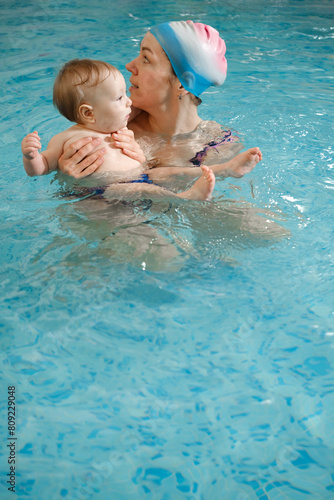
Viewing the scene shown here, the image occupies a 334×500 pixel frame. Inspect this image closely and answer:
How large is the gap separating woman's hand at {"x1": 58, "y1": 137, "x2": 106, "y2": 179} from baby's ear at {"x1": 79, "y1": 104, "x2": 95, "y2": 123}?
0.38 feet

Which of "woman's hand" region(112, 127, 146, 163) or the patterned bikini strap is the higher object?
"woman's hand" region(112, 127, 146, 163)

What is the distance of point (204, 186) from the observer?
287cm

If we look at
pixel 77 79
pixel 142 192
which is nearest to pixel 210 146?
pixel 142 192

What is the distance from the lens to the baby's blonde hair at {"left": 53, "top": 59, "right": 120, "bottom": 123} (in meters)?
2.92

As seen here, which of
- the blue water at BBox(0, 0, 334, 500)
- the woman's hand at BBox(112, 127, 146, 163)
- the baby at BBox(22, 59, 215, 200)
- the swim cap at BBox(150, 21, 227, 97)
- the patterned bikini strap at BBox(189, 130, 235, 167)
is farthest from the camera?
the patterned bikini strap at BBox(189, 130, 235, 167)

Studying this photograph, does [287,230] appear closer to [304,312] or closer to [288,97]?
[304,312]

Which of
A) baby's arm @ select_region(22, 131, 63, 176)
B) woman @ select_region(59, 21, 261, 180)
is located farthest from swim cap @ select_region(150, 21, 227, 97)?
baby's arm @ select_region(22, 131, 63, 176)

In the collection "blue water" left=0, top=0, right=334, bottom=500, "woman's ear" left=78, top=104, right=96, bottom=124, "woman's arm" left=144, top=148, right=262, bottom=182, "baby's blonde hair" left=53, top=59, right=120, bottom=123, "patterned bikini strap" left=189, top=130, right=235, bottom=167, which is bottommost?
"blue water" left=0, top=0, right=334, bottom=500

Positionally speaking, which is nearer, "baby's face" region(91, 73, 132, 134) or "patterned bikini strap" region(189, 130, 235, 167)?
"baby's face" region(91, 73, 132, 134)

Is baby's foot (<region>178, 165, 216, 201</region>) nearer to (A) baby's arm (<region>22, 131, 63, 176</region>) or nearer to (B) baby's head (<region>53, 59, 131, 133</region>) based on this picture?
(B) baby's head (<region>53, 59, 131, 133</region>)

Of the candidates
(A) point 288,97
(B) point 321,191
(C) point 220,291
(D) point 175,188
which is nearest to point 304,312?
(C) point 220,291

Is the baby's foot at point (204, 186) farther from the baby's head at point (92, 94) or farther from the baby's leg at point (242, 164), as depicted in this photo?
the baby's head at point (92, 94)

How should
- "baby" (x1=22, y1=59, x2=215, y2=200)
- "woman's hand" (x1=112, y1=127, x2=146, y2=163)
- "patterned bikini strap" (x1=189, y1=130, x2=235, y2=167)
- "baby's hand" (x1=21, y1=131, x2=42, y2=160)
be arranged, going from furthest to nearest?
"patterned bikini strap" (x1=189, y1=130, x2=235, y2=167) → "woman's hand" (x1=112, y1=127, x2=146, y2=163) → "baby" (x1=22, y1=59, x2=215, y2=200) → "baby's hand" (x1=21, y1=131, x2=42, y2=160)

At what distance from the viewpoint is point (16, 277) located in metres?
2.95
